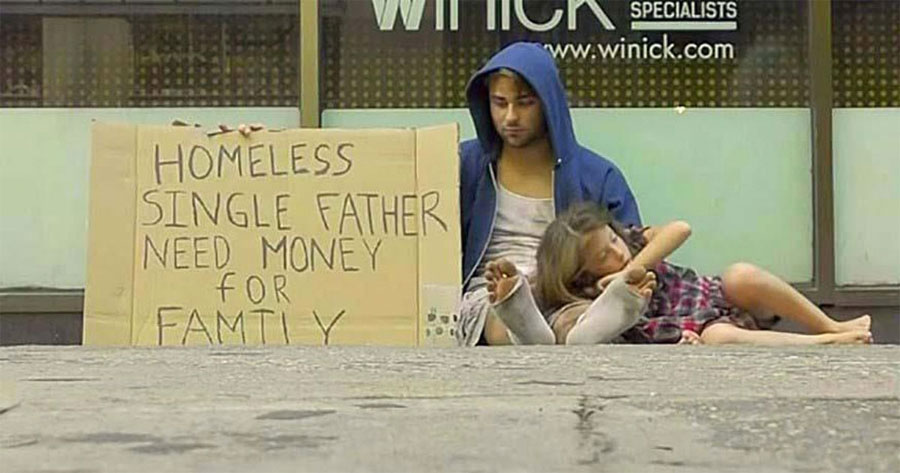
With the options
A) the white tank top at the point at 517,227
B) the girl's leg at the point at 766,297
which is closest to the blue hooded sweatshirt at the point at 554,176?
the white tank top at the point at 517,227

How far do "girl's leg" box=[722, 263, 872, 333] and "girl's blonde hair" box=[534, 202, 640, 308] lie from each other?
0.39 meters

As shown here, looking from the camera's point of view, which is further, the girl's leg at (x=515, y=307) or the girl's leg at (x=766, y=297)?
the girl's leg at (x=766, y=297)

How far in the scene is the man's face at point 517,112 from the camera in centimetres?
409

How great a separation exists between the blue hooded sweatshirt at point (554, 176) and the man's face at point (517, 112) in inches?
1.3

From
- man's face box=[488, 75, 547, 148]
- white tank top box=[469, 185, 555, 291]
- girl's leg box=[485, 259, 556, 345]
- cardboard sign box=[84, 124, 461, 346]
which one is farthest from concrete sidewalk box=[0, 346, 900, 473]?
man's face box=[488, 75, 547, 148]

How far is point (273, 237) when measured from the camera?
4.06m

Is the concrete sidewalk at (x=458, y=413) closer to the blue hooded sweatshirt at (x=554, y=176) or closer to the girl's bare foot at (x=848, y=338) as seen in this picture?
the girl's bare foot at (x=848, y=338)

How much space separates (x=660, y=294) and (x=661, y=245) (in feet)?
0.47

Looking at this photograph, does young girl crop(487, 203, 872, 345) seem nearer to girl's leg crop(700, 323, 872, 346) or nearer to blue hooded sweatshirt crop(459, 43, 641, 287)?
girl's leg crop(700, 323, 872, 346)

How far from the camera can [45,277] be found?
534 cm

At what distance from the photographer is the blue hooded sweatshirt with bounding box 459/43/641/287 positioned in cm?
407

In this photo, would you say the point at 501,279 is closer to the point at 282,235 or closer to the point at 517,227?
the point at 517,227

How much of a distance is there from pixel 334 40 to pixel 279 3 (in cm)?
25

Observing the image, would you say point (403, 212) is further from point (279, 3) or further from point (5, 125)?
point (5, 125)
